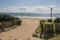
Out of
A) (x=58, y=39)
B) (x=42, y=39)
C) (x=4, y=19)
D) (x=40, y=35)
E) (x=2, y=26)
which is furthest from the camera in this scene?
(x=4, y=19)

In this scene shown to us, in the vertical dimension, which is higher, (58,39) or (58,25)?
(58,25)

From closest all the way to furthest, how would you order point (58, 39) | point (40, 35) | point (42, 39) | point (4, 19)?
point (58, 39), point (42, 39), point (40, 35), point (4, 19)

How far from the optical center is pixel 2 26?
58.9ft

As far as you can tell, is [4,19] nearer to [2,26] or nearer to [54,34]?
[2,26]

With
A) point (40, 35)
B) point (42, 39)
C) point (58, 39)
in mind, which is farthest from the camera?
point (40, 35)

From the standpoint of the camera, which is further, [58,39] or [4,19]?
[4,19]

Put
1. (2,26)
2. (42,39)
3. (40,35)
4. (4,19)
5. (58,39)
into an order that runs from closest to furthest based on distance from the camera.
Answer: (58,39)
(42,39)
(40,35)
(2,26)
(4,19)

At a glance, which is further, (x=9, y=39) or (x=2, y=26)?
(x=2, y=26)

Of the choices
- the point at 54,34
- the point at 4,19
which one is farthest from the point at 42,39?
the point at 4,19

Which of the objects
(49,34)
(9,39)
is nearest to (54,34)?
(49,34)

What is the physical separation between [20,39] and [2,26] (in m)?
6.68

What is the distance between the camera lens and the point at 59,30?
12.1 meters

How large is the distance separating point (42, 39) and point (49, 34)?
2.54 feet

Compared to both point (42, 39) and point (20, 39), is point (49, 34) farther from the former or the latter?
point (20, 39)
